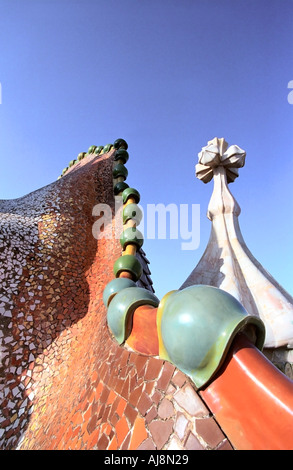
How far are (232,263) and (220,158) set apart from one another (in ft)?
4.90

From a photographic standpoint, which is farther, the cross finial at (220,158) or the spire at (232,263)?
the cross finial at (220,158)

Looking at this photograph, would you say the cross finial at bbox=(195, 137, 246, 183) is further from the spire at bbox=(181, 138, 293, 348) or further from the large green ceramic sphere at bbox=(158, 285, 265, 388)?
the large green ceramic sphere at bbox=(158, 285, 265, 388)

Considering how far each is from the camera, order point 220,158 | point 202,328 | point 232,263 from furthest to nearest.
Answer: point 220,158 → point 232,263 → point 202,328

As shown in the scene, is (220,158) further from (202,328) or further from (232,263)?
(202,328)

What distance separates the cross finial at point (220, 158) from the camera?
3.66m

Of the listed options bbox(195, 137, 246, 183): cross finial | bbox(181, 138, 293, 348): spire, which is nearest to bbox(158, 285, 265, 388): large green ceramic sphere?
bbox(181, 138, 293, 348): spire

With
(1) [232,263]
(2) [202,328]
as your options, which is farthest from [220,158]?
(2) [202,328]

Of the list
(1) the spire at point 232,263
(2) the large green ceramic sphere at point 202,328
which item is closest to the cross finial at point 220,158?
(1) the spire at point 232,263

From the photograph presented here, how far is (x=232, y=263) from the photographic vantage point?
9.80ft

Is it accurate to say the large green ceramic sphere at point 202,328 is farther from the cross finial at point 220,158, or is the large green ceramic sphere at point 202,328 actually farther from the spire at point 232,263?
the cross finial at point 220,158

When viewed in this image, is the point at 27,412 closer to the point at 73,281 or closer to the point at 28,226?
the point at 73,281

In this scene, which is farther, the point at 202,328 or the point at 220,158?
the point at 220,158

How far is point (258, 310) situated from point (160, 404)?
1.86 meters

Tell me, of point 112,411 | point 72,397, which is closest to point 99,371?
point 72,397
